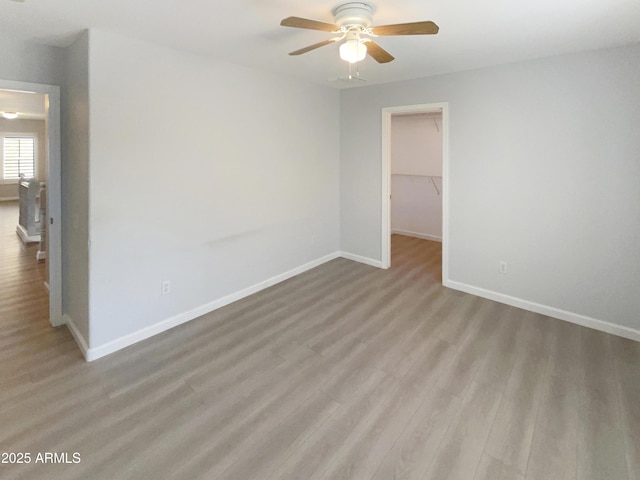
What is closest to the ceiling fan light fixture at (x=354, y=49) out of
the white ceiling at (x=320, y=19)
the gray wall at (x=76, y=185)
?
the white ceiling at (x=320, y=19)

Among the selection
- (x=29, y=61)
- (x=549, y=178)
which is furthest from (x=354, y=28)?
(x=29, y=61)

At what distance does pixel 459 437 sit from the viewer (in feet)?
6.23

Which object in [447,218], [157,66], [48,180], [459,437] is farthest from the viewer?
[447,218]

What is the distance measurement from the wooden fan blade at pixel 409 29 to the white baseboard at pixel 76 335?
10.00 feet

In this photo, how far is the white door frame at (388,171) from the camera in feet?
12.8

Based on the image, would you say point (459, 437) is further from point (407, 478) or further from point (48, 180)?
point (48, 180)

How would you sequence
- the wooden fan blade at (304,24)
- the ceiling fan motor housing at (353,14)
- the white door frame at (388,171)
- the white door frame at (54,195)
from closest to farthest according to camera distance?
1. the wooden fan blade at (304,24)
2. the ceiling fan motor housing at (353,14)
3. the white door frame at (54,195)
4. the white door frame at (388,171)

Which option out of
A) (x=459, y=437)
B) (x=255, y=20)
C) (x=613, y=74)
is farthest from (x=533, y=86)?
(x=459, y=437)

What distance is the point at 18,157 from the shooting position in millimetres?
9984

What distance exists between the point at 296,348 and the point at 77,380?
157cm

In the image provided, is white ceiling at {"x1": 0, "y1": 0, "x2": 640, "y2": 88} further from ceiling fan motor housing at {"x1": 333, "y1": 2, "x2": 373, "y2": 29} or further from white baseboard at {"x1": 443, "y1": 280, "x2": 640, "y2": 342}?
white baseboard at {"x1": 443, "y1": 280, "x2": 640, "y2": 342}

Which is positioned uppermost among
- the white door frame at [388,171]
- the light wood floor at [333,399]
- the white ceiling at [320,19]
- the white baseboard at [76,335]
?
the white ceiling at [320,19]

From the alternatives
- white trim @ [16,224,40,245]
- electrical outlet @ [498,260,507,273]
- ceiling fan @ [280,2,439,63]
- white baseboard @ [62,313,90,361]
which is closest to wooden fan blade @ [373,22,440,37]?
ceiling fan @ [280,2,439,63]

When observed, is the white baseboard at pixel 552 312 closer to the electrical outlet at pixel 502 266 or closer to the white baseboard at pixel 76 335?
the electrical outlet at pixel 502 266
